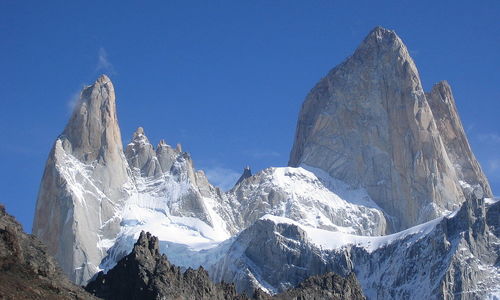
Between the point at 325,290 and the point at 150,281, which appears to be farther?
the point at 325,290

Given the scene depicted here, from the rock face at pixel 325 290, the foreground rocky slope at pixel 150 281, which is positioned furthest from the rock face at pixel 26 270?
the rock face at pixel 325 290

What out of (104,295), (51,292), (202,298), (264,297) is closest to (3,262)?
(51,292)

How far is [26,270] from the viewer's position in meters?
96.0

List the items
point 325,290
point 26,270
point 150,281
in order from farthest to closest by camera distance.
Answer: point 325,290
point 150,281
point 26,270

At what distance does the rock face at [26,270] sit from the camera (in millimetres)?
91588

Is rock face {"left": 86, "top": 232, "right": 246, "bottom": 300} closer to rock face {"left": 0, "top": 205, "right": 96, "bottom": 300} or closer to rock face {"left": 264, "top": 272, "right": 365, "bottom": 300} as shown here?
rock face {"left": 264, "top": 272, "right": 365, "bottom": 300}

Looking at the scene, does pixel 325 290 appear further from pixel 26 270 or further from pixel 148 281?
pixel 26 270

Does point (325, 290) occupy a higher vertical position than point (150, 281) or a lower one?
higher

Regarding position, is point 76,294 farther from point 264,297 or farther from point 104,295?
point 264,297

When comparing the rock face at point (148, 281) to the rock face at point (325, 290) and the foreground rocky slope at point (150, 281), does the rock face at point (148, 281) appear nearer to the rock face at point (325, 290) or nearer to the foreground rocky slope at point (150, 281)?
the foreground rocky slope at point (150, 281)

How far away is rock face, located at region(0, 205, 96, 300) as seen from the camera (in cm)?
9159

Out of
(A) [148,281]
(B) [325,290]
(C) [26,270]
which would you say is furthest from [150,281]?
(B) [325,290]

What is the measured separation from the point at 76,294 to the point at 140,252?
31.2 meters

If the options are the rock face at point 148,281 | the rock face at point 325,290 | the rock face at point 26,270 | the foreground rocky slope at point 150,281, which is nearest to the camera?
the rock face at point 26,270
